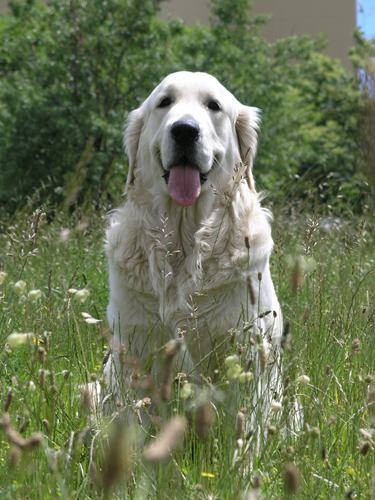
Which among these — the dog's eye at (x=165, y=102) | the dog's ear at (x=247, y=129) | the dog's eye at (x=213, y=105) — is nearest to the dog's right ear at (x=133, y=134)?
the dog's eye at (x=165, y=102)

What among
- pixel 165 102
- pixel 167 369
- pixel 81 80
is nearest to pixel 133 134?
pixel 165 102

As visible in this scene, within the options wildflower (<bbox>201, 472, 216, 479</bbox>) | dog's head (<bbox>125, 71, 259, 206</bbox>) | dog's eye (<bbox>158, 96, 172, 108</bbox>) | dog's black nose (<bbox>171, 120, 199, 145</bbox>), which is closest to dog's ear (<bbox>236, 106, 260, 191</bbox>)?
dog's head (<bbox>125, 71, 259, 206</bbox>)

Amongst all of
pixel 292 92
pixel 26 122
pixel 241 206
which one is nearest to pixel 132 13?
pixel 26 122

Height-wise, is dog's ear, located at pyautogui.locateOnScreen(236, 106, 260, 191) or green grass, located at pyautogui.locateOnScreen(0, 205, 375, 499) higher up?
dog's ear, located at pyautogui.locateOnScreen(236, 106, 260, 191)

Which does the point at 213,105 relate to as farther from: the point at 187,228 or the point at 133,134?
the point at 187,228

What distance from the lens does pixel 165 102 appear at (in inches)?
157

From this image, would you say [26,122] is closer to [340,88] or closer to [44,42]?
[44,42]

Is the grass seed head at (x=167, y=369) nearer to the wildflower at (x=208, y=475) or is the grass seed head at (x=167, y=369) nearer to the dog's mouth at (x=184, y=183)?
the wildflower at (x=208, y=475)

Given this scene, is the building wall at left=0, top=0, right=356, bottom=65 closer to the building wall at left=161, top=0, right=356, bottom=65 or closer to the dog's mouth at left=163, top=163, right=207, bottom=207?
the building wall at left=161, top=0, right=356, bottom=65

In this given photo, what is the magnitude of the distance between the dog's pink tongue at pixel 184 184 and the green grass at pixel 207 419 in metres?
0.51

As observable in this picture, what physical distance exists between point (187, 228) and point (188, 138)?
1.60ft

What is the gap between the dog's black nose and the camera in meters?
3.68

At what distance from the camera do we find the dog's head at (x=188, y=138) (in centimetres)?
374

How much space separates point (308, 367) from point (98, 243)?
3.14 metres
